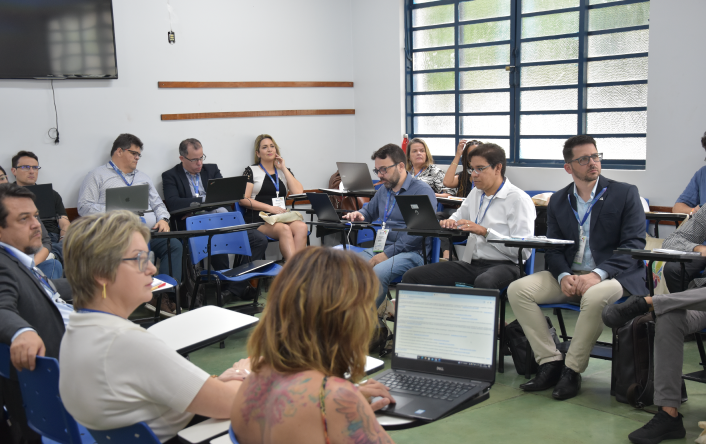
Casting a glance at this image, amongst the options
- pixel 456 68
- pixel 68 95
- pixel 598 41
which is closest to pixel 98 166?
pixel 68 95

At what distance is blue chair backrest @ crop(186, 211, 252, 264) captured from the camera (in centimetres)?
493

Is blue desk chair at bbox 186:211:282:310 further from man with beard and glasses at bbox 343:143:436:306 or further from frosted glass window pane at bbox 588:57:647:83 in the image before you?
frosted glass window pane at bbox 588:57:647:83

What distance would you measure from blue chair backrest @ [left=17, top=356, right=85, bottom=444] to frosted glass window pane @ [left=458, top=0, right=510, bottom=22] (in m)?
5.72

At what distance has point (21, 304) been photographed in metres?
2.30

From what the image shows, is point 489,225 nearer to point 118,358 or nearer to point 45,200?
point 118,358

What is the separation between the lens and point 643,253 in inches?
117

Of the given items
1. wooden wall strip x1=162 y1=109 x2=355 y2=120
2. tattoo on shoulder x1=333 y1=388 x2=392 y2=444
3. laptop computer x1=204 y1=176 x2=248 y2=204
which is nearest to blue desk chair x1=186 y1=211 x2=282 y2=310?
laptop computer x1=204 y1=176 x2=248 y2=204

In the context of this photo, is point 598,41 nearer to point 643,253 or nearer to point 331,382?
point 643,253

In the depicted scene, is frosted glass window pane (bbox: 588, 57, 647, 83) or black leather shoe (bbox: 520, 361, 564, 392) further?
frosted glass window pane (bbox: 588, 57, 647, 83)

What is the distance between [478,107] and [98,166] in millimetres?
3865

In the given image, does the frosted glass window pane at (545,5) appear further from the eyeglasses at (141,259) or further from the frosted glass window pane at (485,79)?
the eyeglasses at (141,259)

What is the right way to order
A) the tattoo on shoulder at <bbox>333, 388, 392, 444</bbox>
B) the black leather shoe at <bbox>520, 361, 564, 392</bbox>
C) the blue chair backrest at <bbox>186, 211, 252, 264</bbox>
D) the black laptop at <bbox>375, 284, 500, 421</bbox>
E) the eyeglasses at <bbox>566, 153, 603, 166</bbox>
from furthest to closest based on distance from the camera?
the blue chair backrest at <bbox>186, 211, 252, 264</bbox> < the eyeglasses at <bbox>566, 153, 603, 166</bbox> < the black leather shoe at <bbox>520, 361, 564, 392</bbox> < the black laptop at <bbox>375, 284, 500, 421</bbox> < the tattoo on shoulder at <bbox>333, 388, 392, 444</bbox>

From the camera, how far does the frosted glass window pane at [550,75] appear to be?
6000 millimetres

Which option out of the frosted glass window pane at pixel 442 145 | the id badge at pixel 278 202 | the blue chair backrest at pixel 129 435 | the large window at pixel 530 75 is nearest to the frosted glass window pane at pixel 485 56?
the large window at pixel 530 75
